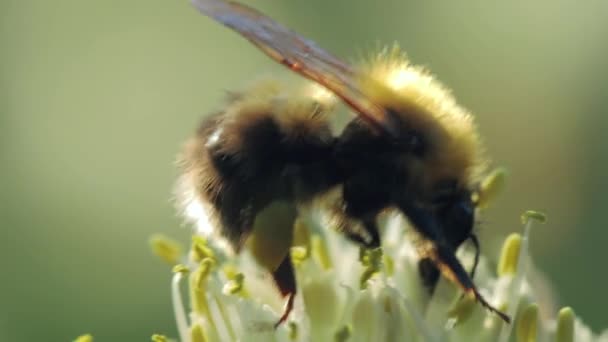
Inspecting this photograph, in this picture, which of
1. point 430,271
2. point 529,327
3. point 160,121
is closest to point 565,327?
point 529,327

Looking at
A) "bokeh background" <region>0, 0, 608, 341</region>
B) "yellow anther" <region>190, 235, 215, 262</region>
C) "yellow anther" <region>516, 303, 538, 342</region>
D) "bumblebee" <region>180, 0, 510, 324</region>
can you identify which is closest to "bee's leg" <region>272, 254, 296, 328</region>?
"bumblebee" <region>180, 0, 510, 324</region>

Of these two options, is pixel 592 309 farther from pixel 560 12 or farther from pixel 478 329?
pixel 560 12

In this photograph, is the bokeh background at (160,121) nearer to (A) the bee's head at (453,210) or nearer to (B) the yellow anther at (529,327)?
(B) the yellow anther at (529,327)

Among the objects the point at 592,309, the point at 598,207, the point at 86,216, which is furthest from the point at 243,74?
the point at 592,309

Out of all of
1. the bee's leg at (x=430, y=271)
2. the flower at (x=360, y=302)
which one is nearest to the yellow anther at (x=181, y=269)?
the flower at (x=360, y=302)

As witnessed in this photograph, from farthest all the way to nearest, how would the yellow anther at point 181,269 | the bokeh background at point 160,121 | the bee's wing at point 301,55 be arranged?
1. the bokeh background at point 160,121
2. the yellow anther at point 181,269
3. the bee's wing at point 301,55

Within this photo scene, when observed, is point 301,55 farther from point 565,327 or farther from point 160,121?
point 160,121
